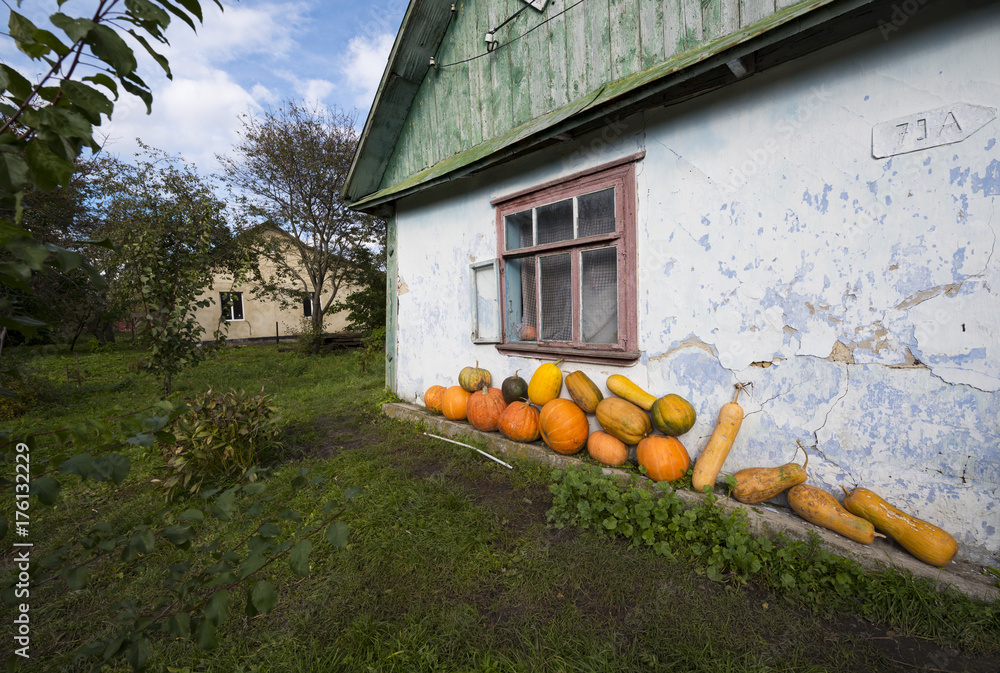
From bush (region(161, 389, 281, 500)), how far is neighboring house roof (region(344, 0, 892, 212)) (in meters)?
3.12

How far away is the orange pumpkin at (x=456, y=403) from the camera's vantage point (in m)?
4.71

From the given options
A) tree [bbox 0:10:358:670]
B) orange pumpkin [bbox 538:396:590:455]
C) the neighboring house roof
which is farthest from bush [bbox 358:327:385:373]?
tree [bbox 0:10:358:670]

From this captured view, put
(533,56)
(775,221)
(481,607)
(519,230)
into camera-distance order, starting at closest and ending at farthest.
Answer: (481,607) < (775,221) < (533,56) < (519,230)

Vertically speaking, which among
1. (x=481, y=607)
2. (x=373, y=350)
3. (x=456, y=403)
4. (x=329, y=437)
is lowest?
(x=481, y=607)

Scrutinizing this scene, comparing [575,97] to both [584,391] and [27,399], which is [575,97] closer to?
[584,391]

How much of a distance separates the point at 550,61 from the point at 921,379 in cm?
385

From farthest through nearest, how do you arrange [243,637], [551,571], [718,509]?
[718,509], [551,571], [243,637]

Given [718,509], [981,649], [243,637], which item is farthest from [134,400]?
[981,649]

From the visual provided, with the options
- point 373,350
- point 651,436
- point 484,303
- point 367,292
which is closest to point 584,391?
point 651,436

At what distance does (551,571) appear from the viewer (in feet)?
7.94

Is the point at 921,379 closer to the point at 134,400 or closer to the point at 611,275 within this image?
the point at 611,275

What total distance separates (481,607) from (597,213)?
305 cm

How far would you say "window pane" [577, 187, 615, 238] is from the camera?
3543mm

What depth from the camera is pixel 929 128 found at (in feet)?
7.32
